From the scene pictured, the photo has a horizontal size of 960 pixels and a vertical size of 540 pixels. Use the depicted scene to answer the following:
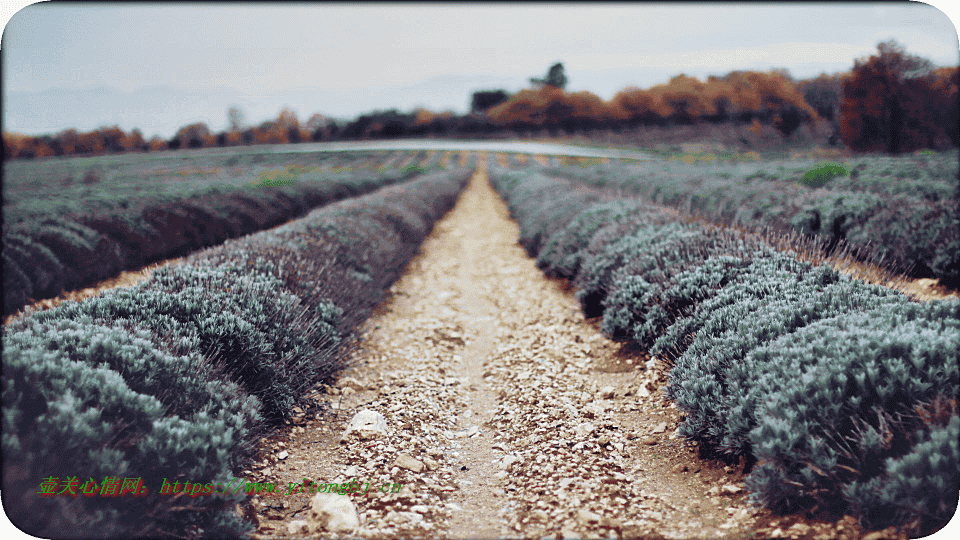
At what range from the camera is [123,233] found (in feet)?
32.6

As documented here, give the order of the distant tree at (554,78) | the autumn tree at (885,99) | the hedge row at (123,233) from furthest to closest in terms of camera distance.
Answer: the hedge row at (123,233) < the distant tree at (554,78) < the autumn tree at (885,99)

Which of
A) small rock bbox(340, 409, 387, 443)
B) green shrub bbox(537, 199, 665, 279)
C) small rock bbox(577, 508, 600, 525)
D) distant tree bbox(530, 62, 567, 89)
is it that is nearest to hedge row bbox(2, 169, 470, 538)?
small rock bbox(340, 409, 387, 443)

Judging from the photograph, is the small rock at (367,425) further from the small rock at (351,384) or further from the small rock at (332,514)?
the small rock at (332,514)

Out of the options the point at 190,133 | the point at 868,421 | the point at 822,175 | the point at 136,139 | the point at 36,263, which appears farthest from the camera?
the point at 822,175

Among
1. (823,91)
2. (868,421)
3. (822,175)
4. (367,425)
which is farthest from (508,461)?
(822,175)

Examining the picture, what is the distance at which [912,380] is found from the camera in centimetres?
236

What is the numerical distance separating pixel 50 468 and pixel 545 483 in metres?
2.66

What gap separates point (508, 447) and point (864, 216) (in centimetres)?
702

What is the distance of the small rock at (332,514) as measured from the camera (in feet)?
9.36

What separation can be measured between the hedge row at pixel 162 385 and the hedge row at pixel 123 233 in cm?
450

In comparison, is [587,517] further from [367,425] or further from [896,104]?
[896,104]

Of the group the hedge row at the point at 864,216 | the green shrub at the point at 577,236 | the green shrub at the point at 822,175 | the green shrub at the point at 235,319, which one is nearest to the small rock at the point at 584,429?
the green shrub at the point at 235,319

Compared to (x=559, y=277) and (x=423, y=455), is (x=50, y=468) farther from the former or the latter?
(x=559, y=277)

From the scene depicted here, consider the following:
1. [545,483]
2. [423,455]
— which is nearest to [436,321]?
[423,455]
